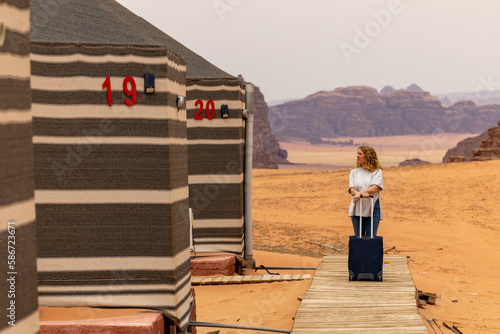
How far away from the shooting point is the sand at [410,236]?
318 inches

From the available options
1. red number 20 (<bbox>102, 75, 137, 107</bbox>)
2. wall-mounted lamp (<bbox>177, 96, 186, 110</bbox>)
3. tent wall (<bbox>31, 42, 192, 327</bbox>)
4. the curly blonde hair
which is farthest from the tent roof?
the curly blonde hair

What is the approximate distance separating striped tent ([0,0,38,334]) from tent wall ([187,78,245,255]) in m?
7.14

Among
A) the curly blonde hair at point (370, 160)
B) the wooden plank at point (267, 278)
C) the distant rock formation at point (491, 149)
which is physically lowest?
the wooden plank at point (267, 278)

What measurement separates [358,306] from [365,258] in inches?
40.7

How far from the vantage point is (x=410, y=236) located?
17172mm

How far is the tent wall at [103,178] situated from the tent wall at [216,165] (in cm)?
422

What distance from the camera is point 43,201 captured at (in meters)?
5.57

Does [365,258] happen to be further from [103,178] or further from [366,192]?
[103,178]

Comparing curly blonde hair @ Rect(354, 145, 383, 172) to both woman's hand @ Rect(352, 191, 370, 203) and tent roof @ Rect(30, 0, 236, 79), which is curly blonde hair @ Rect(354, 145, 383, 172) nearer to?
woman's hand @ Rect(352, 191, 370, 203)

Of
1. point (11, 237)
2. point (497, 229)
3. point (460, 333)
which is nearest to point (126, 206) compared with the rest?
point (11, 237)

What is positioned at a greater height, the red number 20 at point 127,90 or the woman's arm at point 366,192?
the red number 20 at point 127,90

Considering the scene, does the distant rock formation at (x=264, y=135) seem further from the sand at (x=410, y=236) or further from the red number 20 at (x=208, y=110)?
the red number 20 at (x=208, y=110)

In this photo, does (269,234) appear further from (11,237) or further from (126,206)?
(11,237)

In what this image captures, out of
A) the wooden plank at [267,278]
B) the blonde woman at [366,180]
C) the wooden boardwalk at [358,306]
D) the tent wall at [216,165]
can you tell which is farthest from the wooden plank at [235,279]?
the blonde woman at [366,180]
